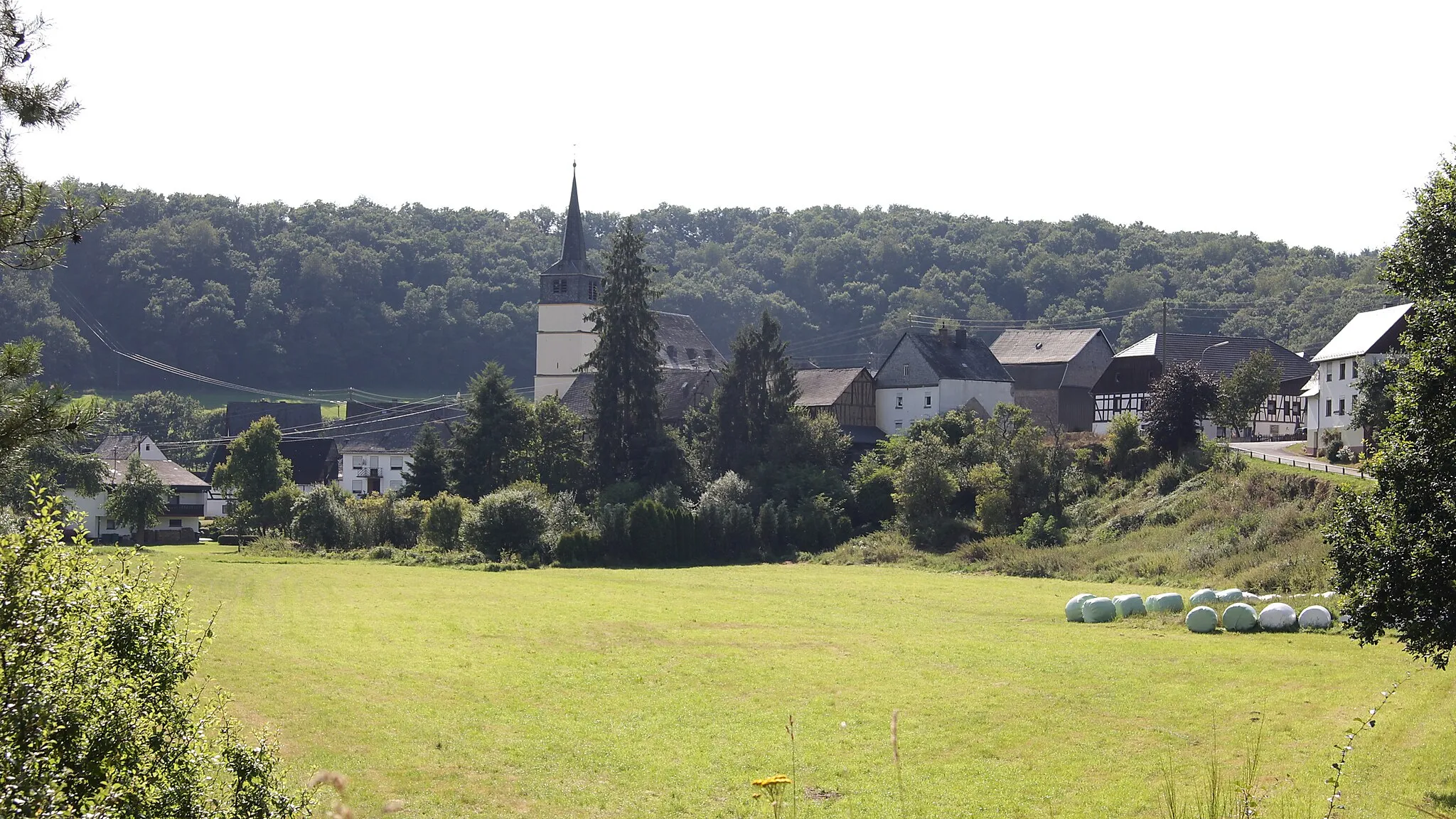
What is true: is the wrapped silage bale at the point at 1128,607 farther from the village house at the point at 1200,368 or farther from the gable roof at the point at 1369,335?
the village house at the point at 1200,368

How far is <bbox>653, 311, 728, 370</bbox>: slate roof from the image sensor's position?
96875 mm

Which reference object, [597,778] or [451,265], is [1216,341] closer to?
[597,778]

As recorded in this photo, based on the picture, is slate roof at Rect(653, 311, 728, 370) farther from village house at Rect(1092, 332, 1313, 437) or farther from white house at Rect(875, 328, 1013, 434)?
village house at Rect(1092, 332, 1313, 437)

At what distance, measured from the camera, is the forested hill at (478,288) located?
141 m

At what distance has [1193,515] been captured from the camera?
Result: 5231cm

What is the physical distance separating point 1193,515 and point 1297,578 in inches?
521

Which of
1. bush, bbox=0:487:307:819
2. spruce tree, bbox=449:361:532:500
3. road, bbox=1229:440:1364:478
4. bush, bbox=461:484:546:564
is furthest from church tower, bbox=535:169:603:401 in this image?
bush, bbox=0:487:307:819

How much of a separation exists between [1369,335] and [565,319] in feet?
177

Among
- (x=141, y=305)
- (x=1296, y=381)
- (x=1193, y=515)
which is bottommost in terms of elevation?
(x=1193, y=515)

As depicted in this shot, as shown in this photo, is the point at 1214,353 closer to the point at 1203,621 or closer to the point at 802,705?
the point at 1203,621

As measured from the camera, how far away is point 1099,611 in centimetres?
3503

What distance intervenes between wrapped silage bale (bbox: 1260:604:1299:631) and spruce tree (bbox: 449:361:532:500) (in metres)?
46.4

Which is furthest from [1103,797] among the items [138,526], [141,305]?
[141,305]

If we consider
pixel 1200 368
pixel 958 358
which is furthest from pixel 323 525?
pixel 1200 368
